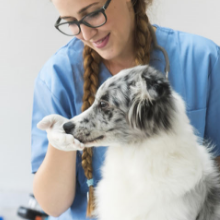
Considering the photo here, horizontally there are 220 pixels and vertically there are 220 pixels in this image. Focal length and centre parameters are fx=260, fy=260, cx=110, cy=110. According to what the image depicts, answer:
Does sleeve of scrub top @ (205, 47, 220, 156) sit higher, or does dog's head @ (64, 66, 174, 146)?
dog's head @ (64, 66, 174, 146)

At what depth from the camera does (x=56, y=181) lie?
110cm

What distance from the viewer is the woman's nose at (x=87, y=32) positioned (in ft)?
3.16

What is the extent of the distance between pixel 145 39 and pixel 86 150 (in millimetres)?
549

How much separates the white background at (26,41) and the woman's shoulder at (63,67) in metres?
0.64

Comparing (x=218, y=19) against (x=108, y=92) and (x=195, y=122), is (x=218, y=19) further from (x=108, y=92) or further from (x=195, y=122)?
(x=108, y=92)

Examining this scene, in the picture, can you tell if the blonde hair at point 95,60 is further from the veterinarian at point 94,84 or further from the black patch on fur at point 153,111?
the black patch on fur at point 153,111

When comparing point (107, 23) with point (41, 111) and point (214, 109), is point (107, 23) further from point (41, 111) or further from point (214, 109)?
point (214, 109)

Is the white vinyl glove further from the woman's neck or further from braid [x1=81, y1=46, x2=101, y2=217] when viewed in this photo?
the woman's neck

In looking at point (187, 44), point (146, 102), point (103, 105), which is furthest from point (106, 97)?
point (187, 44)

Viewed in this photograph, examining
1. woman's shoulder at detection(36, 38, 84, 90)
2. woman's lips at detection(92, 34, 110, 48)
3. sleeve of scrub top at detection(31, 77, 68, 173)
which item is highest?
woman's lips at detection(92, 34, 110, 48)

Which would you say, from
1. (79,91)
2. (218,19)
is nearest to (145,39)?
(79,91)

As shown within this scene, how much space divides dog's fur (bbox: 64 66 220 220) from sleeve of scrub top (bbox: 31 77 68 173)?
28 cm

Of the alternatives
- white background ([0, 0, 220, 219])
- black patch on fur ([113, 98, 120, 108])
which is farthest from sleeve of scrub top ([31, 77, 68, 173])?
white background ([0, 0, 220, 219])

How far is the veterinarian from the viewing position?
3.55 ft
